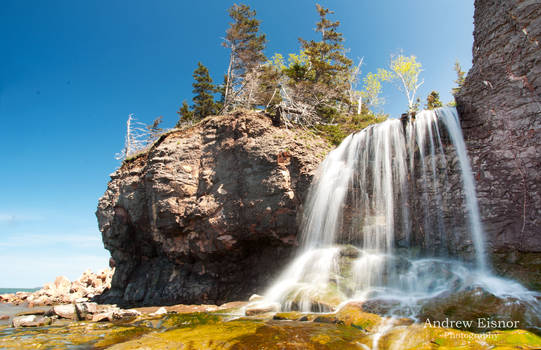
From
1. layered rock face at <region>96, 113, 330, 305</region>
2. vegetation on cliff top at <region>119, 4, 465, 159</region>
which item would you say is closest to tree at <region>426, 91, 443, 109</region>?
vegetation on cliff top at <region>119, 4, 465, 159</region>

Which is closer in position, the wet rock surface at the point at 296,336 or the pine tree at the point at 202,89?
the wet rock surface at the point at 296,336

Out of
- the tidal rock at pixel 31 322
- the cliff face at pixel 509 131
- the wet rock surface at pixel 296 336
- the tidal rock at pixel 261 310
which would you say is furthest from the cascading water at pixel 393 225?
the tidal rock at pixel 31 322

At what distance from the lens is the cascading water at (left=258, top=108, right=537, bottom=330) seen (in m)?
7.88

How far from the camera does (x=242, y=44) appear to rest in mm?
25141

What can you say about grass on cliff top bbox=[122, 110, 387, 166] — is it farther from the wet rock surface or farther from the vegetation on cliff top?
the wet rock surface

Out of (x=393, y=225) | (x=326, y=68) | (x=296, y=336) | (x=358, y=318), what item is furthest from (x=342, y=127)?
(x=296, y=336)

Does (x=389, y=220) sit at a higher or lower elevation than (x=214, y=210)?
A: lower

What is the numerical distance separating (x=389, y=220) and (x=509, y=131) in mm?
4728

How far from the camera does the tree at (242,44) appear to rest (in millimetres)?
24750

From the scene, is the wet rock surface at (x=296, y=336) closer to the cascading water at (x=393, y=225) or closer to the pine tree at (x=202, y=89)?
the cascading water at (x=393, y=225)

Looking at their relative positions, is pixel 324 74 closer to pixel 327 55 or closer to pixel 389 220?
pixel 327 55

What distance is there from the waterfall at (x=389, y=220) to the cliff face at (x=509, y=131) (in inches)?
18.4

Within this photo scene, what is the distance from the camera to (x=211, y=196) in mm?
14719

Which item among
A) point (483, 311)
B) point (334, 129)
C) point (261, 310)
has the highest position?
point (334, 129)
